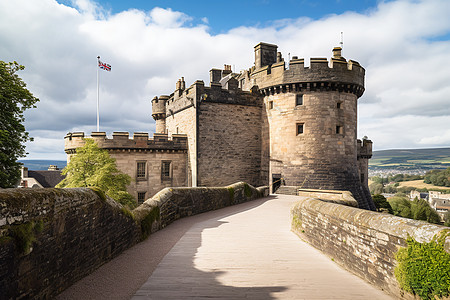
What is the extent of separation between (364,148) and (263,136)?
1530 centimetres

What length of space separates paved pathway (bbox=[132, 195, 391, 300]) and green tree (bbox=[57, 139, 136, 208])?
10799mm

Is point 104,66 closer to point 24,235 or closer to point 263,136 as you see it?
point 263,136

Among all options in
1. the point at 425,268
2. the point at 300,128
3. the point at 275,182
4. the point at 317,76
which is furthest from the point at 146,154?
the point at 425,268

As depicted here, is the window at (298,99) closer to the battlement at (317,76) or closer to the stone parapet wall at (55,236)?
the battlement at (317,76)

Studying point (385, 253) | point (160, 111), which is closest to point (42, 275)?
point (385, 253)

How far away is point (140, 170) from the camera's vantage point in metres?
23.8

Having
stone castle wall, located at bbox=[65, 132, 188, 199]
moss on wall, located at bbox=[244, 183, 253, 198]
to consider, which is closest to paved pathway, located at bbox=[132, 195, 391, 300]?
moss on wall, located at bbox=[244, 183, 253, 198]

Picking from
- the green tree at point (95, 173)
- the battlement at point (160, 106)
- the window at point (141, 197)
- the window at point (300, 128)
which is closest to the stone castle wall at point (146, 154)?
the window at point (141, 197)

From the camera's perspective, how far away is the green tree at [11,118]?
16953 mm

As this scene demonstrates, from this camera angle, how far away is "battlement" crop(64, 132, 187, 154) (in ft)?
74.9

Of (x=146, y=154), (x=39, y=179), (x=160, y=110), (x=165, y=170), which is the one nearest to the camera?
(x=146, y=154)

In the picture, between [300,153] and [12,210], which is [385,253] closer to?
[12,210]

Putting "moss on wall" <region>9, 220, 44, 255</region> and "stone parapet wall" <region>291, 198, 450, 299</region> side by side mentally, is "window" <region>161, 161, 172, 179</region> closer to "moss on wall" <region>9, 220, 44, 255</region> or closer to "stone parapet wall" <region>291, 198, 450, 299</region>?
"stone parapet wall" <region>291, 198, 450, 299</region>

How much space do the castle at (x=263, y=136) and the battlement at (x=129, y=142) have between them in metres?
0.08
